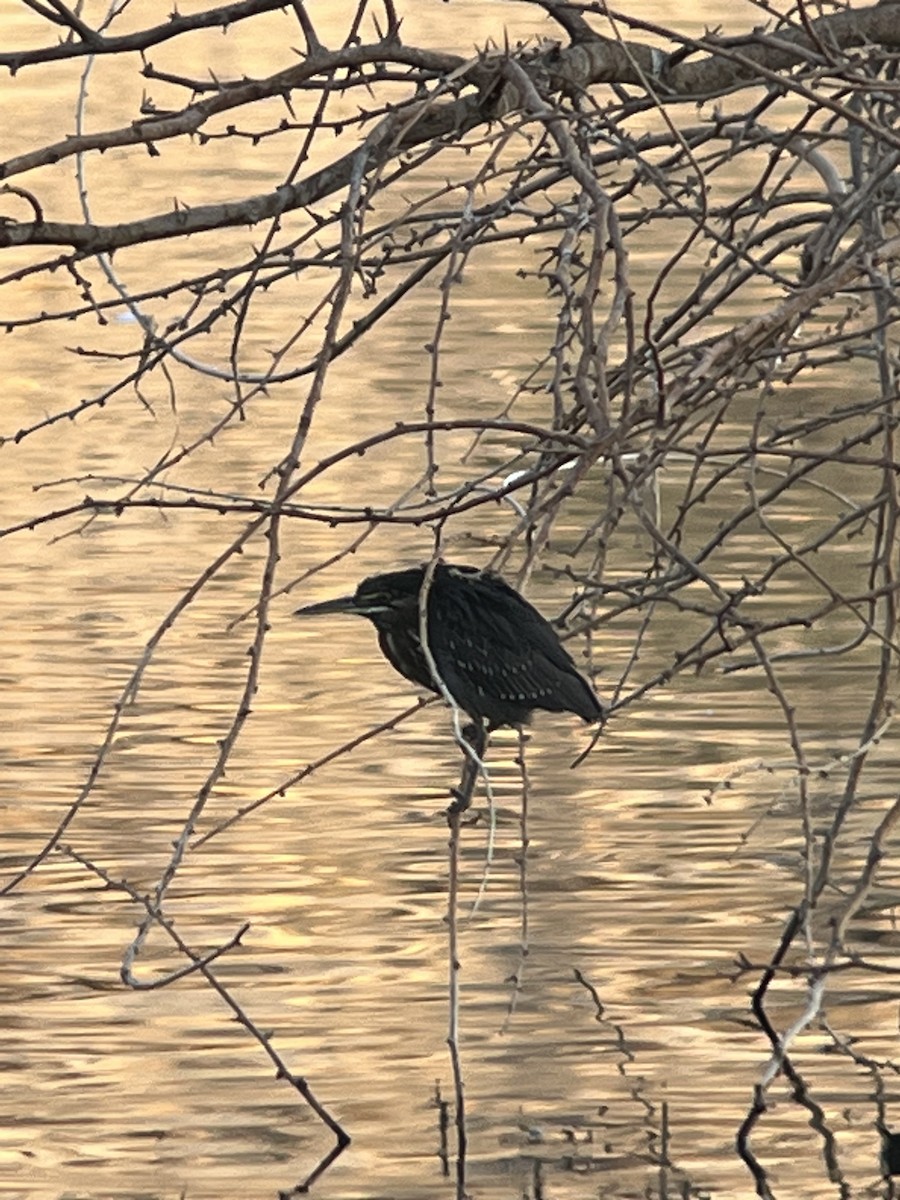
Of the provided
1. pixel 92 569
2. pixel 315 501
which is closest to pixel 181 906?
pixel 92 569

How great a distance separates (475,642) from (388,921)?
4.77 feet

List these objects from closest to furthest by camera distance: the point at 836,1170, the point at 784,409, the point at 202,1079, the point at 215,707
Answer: the point at 836,1170 < the point at 202,1079 < the point at 215,707 < the point at 784,409

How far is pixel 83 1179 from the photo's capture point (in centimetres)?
490

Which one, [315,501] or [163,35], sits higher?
[163,35]

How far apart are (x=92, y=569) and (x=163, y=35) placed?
18.6 feet

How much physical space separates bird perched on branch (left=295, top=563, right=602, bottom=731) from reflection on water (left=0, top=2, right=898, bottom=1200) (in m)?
0.30

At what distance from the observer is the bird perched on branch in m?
4.88

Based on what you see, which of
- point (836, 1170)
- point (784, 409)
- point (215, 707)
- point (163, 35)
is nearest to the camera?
point (163, 35)

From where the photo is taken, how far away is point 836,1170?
4898mm

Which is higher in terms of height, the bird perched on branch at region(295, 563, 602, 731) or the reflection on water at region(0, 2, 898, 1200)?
the bird perched on branch at region(295, 563, 602, 731)

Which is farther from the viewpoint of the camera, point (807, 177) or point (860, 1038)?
point (807, 177)

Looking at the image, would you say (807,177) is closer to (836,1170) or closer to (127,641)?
(127,641)

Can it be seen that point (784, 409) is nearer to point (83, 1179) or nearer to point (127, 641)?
point (127, 641)

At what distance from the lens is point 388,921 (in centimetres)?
624
